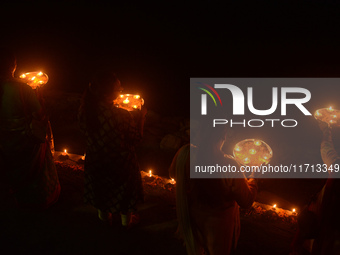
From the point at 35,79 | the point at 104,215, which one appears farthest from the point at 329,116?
the point at 35,79

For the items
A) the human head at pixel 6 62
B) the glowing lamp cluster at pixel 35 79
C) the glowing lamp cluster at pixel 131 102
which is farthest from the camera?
the glowing lamp cluster at pixel 35 79

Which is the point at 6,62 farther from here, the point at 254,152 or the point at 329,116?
the point at 329,116

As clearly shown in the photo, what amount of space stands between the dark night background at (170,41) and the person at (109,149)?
270 centimetres

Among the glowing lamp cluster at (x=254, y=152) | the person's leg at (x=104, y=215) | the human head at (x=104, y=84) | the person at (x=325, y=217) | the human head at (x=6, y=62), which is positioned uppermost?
the human head at (x=6, y=62)

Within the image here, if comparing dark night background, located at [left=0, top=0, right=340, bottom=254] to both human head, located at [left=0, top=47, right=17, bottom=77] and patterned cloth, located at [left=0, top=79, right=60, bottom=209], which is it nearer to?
patterned cloth, located at [left=0, top=79, right=60, bottom=209]

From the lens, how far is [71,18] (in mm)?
6289

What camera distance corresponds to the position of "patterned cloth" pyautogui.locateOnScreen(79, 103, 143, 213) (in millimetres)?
2811

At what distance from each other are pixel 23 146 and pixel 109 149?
1.23m

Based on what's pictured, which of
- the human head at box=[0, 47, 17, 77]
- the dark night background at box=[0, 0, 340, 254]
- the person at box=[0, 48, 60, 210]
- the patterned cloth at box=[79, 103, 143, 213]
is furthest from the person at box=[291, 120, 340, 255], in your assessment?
the human head at box=[0, 47, 17, 77]

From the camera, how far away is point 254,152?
97.4 inches

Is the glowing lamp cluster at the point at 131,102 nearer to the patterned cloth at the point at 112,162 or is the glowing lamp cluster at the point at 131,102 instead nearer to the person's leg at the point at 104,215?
the patterned cloth at the point at 112,162

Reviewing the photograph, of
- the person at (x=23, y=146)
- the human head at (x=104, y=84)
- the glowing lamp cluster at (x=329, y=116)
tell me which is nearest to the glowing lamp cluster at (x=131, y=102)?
the human head at (x=104, y=84)

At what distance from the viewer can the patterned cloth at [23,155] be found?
3076 mm

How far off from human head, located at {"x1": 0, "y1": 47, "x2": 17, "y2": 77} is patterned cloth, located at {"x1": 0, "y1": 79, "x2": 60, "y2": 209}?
14cm
